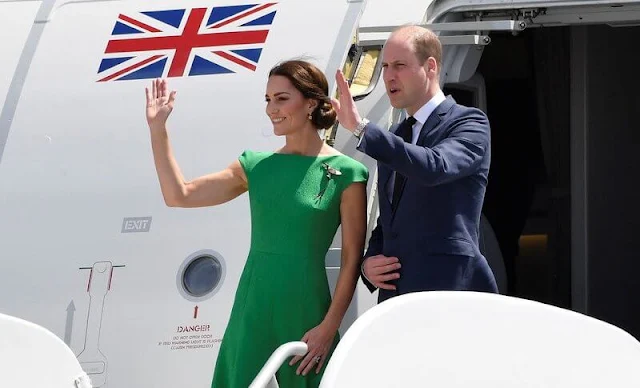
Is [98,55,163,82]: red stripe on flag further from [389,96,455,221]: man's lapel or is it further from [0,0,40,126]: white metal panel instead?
[389,96,455,221]: man's lapel

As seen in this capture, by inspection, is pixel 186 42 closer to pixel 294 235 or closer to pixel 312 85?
pixel 312 85

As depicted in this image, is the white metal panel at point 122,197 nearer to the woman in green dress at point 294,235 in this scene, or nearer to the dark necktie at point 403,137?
the woman in green dress at point 294,235

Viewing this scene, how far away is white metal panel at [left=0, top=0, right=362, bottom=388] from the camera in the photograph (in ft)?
18.2

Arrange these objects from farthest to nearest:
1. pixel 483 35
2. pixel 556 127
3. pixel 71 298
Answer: pixel 556 127 → pixel 71 298 → pixel 483 35

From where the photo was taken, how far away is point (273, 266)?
4426 millimetres

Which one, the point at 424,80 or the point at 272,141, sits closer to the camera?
the point at 424,80

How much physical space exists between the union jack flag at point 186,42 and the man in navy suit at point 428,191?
1.51 metres

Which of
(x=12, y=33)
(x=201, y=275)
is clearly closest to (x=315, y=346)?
(x=201, y=275)

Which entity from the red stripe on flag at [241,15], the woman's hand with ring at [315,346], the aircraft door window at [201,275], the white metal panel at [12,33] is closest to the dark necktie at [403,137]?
the woman's hand with ring at [315,346]

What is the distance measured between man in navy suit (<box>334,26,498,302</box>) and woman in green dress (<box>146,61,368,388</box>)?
15cm

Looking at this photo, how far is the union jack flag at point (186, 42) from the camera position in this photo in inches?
226

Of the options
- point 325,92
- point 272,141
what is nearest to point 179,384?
point 272,141

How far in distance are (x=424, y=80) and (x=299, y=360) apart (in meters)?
1.01

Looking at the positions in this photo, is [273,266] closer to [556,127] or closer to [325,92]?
[325,92]
